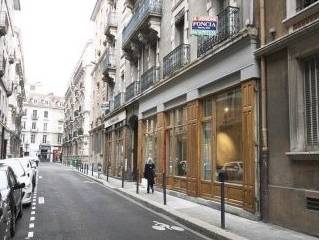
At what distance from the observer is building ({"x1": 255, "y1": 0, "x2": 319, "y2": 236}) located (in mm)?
10352

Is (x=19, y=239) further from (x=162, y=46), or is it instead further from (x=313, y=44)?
(x=162, y=46)

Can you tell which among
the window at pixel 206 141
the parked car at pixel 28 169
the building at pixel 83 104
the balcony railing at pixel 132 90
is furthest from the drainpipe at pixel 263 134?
the building at pixel 83 104

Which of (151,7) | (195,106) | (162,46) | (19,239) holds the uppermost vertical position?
(151,7)

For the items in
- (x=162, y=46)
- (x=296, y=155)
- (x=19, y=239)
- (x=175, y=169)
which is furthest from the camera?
(x=162, y=46)

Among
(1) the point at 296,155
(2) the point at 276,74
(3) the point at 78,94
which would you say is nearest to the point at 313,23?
(2) the point at 276,74

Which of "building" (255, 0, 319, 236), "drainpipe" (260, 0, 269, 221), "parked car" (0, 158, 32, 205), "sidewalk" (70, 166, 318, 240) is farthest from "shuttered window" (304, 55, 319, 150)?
"parked car" (0, 158, 32, 205)

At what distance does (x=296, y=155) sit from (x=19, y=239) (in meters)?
6.34

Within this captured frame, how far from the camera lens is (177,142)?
1969 cm

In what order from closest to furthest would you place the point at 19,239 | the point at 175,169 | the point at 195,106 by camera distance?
the point at 19,239
the point at 195,106
the point at 175,169

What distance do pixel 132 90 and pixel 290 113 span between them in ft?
59.1

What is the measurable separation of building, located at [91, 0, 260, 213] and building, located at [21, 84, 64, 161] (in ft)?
294

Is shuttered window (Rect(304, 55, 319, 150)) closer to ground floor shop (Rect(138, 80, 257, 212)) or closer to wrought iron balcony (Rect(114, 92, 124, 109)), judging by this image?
ground floor shop (Rect(138, 80, 257, 212))

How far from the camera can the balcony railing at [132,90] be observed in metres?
27.4

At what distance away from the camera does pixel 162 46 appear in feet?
74.9
